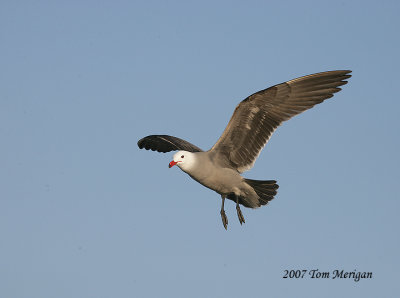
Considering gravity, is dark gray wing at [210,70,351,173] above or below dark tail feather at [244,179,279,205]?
above

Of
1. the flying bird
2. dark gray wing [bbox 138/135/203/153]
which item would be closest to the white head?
the flying bird

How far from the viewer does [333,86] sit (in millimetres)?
10930

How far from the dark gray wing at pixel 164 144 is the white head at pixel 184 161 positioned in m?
2.31

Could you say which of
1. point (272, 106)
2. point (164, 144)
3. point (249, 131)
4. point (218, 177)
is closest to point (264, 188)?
point (218, 177)

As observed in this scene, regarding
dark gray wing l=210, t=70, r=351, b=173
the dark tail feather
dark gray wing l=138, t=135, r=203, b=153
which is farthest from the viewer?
dark gray wing l=138, t=135, r=203, b=153

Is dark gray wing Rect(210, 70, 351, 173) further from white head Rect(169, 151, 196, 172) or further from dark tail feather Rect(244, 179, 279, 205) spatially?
Result: dark tail feather Rect(244, 179, 279, 205)

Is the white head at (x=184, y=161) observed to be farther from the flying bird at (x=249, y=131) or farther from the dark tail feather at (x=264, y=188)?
the dark tail feather at (x=264, y=188)

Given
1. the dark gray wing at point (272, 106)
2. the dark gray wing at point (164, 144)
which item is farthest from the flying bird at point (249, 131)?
the dark gray wing at point (164, 144)

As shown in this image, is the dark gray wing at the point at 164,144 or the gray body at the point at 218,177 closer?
the gray body at the point at 218,177

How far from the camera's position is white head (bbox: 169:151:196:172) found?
10930mm

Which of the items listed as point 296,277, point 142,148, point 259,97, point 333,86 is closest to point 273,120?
point 259,97

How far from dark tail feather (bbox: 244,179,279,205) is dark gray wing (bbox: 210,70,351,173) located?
0.69m

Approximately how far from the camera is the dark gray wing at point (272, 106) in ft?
35.7

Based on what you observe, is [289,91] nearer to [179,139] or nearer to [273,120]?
[273,120]
